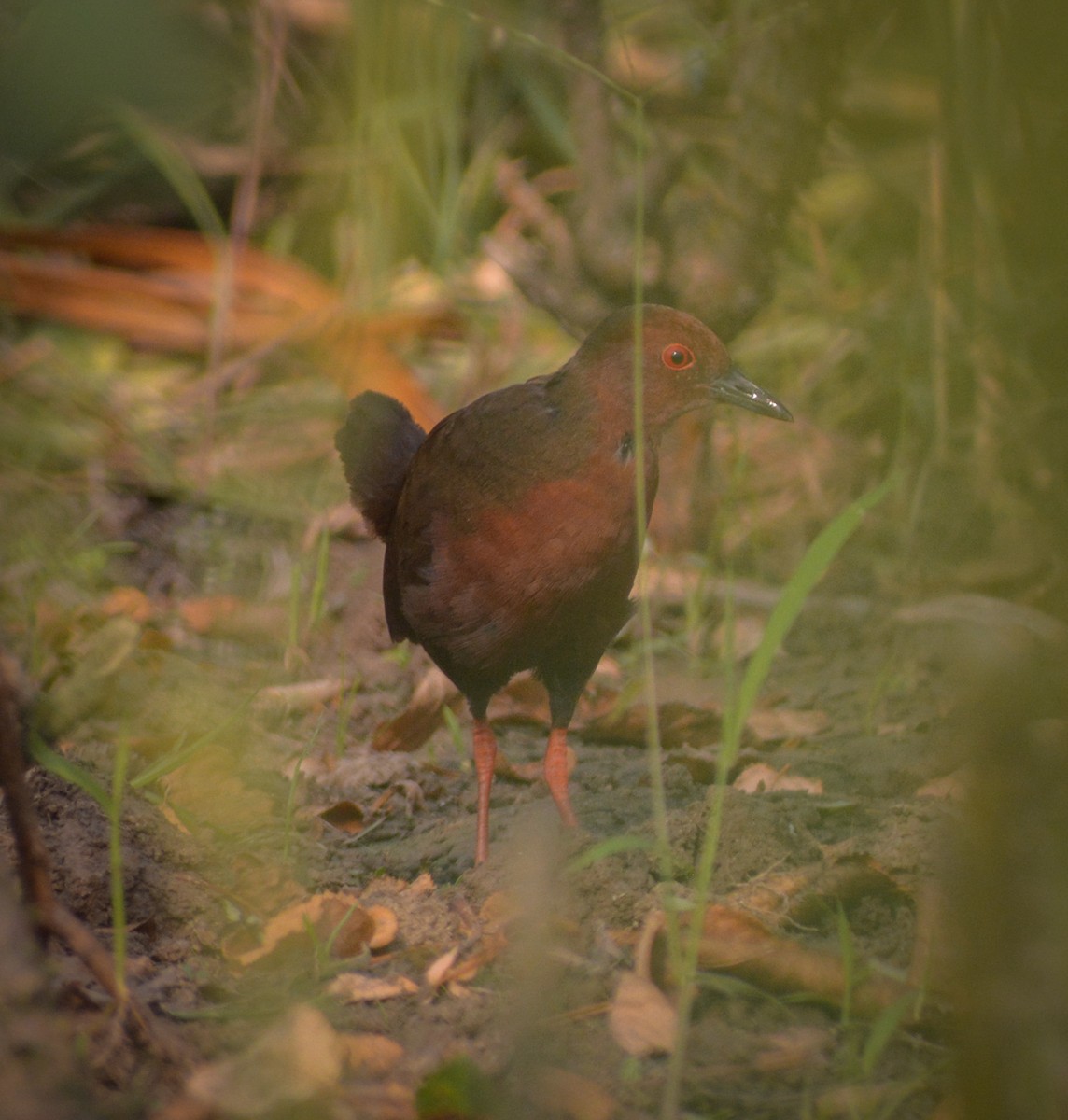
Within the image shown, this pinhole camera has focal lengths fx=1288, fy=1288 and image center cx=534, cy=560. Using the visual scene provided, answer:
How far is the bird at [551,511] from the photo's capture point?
2494mm

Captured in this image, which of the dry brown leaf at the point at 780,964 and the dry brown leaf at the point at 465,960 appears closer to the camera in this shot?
the dry brown leaf at the point at 780,964

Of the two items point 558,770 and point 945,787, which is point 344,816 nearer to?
point 558,770

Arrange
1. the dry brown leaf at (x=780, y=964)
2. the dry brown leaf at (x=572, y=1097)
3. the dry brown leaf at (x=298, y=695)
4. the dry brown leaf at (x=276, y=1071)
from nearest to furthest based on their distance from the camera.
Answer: the dry brown leaf at (x=276, y=1071) → the dry brown leaf at (x=572, y=1097) → the dry brown leaf at (x=780, y=964) → the dry brown leaf at (x=298, y=695)

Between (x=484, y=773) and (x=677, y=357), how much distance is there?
1029 mm

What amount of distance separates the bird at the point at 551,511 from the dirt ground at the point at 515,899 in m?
0.31

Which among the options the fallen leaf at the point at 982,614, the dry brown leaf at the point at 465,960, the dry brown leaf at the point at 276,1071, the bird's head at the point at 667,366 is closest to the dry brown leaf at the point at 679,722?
the fallen leaf at the point at 982,614

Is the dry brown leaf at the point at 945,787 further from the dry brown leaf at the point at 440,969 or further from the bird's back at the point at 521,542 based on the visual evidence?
the dry brown leaf at the point at 440,969

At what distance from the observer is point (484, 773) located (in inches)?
115

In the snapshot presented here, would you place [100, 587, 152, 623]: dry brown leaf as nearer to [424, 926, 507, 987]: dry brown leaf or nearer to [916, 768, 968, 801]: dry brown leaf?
[424, 926, 507, 987]: dry brown leaf

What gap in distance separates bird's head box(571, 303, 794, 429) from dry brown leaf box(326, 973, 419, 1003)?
1.19 m

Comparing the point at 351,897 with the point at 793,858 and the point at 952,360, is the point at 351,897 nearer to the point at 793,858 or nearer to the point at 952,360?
the point at 793,858

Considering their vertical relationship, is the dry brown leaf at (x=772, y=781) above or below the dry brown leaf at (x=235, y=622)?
above

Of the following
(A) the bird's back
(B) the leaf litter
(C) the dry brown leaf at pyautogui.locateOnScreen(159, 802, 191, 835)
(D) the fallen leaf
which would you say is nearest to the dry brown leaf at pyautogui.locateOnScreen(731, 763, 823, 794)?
(B) the leaf litter

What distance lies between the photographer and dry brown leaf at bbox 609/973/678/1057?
74.6 inches
